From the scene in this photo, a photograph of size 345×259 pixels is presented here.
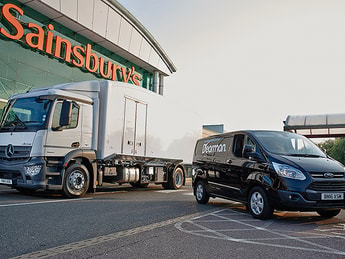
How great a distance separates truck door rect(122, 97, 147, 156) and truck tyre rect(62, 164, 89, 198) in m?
1.76

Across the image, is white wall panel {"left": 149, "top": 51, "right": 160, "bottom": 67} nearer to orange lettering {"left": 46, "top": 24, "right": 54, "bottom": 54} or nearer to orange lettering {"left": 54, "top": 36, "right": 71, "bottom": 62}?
orange lettering {"left": 54, "top": 36, "right": 71, "bottom": 62}

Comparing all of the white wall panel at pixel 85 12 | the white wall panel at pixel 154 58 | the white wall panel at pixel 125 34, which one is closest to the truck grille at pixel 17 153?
the white wall panel at pixel 85 12

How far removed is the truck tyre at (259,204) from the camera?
6336 millimetres

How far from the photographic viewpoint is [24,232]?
4.79 m

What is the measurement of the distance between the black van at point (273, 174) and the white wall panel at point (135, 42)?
1792cm

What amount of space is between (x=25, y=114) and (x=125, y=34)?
→ 1620cm

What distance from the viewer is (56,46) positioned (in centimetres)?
1903

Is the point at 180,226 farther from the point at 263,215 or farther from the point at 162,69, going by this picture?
the point at 162,69

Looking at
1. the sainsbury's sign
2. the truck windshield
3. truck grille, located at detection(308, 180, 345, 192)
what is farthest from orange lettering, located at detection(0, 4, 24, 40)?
truck grille, located at detection(308, 180, 345, 192)

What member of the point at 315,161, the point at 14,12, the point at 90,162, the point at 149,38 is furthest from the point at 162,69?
the point at 315,161

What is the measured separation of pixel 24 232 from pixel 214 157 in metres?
5.00

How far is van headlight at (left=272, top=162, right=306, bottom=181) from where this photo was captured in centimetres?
609

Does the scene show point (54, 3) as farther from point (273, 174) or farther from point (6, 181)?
point (273, 174)

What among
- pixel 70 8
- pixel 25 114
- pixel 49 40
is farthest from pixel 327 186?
pixel 70 8
